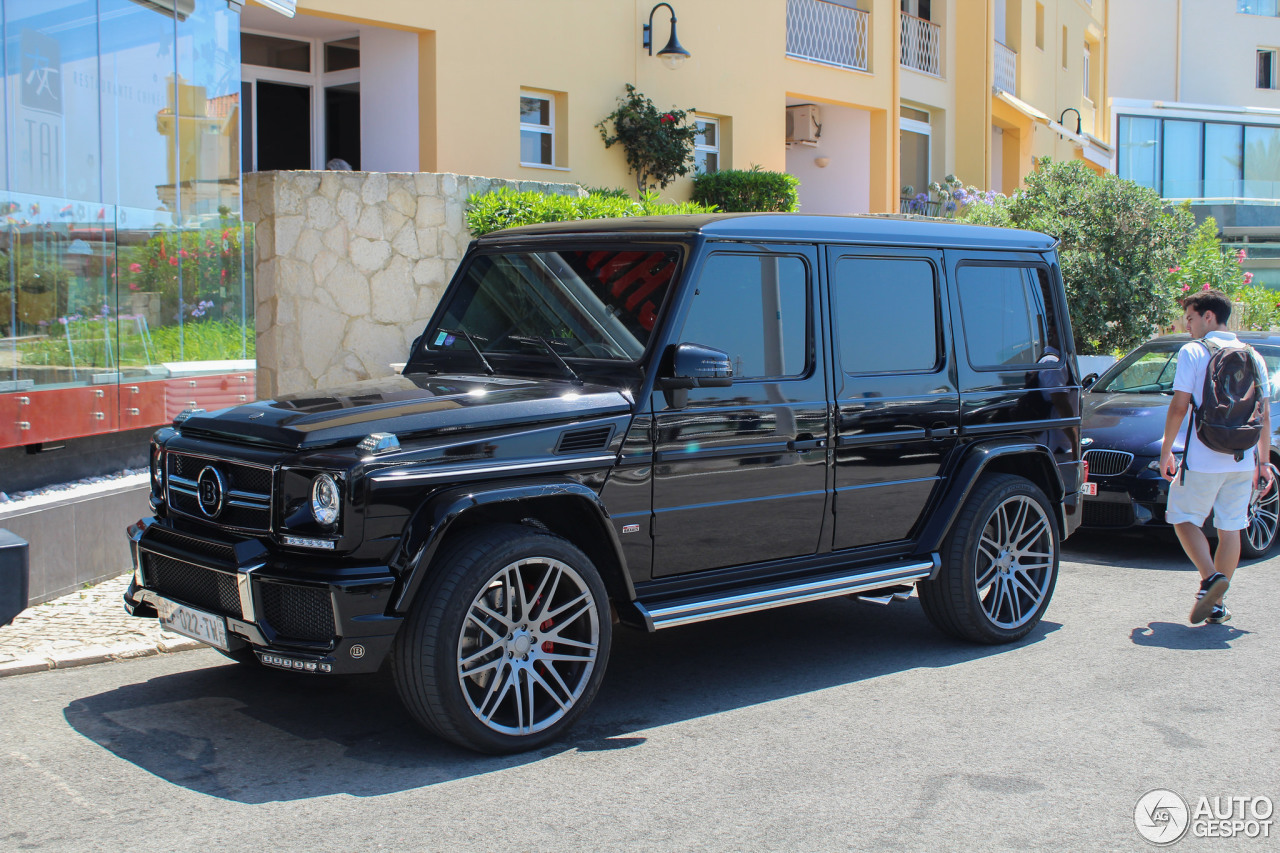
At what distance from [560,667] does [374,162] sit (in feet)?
36.8

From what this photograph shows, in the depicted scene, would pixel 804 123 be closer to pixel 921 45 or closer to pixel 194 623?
pixel 921 45

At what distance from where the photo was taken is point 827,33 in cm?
2178

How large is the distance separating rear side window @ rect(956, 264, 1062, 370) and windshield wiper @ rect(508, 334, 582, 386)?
2292 mm

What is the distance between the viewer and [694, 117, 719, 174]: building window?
18953 mm

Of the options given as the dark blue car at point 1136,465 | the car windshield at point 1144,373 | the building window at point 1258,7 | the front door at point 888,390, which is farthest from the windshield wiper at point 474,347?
the building window at point 1258,7

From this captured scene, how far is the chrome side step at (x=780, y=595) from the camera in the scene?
17.0ft

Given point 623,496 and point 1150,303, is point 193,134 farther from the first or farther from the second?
point 1150,303

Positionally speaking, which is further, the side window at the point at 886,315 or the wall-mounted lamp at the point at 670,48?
the wall-mounted lamp at the point at 670,48

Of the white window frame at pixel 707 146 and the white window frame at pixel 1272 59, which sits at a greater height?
the white window frame at pixel 1272 59

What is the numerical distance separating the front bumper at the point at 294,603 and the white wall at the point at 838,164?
19934 millimetres

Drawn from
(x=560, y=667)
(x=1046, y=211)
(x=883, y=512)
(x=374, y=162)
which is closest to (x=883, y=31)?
(x=1046, y=211)

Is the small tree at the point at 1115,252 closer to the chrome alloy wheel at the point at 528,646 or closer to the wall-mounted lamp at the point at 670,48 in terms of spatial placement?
the wall-mounted lamp at the point at 670,48

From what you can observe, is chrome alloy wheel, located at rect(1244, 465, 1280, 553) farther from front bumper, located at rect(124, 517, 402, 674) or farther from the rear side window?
front bumper, located at rect(124, 517, 402, 674)

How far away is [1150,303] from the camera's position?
15633 mm
